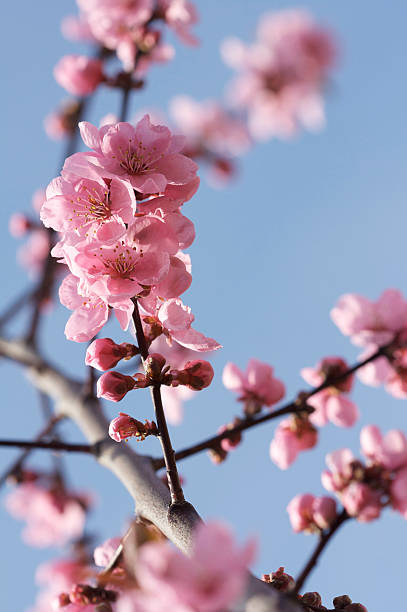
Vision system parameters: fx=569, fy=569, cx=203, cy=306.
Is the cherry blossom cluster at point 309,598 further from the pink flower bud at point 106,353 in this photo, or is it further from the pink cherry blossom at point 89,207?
the pink cherry blossom at point 89,207

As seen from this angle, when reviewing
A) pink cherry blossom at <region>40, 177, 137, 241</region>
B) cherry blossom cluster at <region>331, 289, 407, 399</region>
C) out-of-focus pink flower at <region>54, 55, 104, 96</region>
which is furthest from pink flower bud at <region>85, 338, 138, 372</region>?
out-of-focus pink flower at <region>54, 55, 104, 96</region>

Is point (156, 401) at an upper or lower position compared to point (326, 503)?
upper

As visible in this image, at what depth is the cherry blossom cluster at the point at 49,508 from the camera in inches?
170

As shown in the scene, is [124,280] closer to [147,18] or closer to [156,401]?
[156,401]

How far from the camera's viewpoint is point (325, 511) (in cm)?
176

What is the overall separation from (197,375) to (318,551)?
0.56 metres

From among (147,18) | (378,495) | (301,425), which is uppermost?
(147,18)

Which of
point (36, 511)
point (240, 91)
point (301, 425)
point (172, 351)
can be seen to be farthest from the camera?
point (240, 91)

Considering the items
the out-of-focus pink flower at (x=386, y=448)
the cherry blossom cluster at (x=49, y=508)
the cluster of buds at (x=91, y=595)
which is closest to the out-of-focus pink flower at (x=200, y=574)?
the cluster of buds at (x=91, y=595)

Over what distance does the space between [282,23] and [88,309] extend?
8253 mm

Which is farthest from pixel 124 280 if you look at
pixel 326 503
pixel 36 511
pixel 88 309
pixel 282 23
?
pixel 282 23

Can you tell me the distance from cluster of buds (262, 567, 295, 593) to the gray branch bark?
0.37 metres

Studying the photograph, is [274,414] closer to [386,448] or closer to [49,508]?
[386,448]

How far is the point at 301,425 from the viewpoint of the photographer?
93.7 inches
